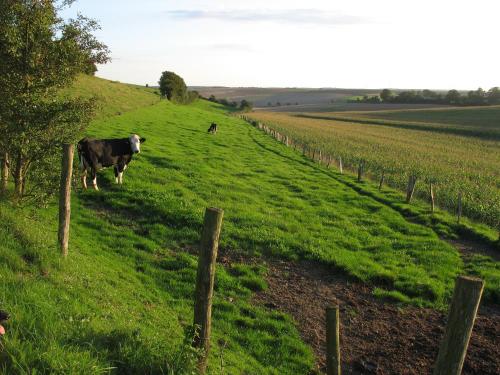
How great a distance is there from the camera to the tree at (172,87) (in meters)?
82.1

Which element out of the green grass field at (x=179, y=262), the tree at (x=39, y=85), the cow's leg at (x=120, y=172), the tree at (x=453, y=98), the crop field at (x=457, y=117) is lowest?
the green grass field at (x=179, y=262)

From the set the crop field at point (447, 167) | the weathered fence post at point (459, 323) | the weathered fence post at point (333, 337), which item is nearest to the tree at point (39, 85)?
the weathered fence post at point (333, 337)

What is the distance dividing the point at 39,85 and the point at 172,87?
242 feet

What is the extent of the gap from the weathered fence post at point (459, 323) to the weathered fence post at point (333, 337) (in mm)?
1371

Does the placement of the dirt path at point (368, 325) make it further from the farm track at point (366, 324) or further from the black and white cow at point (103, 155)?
the black and white cow at point (103, 155)

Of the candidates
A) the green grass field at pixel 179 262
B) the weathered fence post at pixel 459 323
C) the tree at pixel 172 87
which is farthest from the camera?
the tree at pixel 172 87

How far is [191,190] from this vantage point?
17.9 m

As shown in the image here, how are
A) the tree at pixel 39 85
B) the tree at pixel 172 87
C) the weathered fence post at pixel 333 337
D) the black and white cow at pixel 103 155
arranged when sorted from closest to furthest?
the weathered fence post at pixel 333 337 < the tree at pixel 39 85 < the black and white cow at pixel 103 155 < the tree at pixel 172 87

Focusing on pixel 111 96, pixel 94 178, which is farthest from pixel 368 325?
pixel 111 96

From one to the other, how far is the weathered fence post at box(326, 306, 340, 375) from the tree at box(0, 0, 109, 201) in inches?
327

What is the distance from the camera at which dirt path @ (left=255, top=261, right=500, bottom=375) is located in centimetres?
861

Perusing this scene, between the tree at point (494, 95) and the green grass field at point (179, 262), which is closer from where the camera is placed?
the green grass field at point (179, 262)

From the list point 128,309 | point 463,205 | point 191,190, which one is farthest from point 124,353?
point 463,205

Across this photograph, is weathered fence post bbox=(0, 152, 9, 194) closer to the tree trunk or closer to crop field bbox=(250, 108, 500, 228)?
the tree trunk
